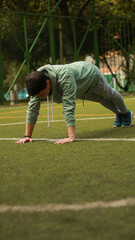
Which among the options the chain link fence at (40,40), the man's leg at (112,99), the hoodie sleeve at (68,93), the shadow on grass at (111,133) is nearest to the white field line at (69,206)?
the hoodie sleeve at (68,93)

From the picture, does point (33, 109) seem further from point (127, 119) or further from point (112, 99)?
point (127, 119)

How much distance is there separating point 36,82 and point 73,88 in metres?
0.40

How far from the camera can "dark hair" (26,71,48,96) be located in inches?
145

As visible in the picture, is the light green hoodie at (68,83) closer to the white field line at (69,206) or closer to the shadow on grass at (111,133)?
the shadow on grass at (111,133)

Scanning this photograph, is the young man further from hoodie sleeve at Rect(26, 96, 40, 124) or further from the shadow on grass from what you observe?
the shadow on grass

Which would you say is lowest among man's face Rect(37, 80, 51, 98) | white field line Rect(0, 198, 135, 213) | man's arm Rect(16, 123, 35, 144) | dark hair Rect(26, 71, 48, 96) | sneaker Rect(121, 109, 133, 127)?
sneaker Rect(121, 109, 133, 127)

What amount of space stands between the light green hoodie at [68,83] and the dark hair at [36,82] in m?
0.16

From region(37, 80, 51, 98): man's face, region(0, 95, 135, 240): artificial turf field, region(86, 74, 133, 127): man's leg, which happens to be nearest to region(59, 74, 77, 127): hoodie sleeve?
region(37, 80, 51, 98): man's face

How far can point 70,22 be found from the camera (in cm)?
1418

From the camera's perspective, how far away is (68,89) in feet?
12.7

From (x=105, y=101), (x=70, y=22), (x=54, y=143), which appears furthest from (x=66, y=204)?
(x=70, y=22)

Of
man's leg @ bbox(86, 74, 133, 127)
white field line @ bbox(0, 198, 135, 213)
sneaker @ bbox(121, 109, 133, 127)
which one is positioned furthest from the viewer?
sneaker @ bbox(121, 109, 133, 127)

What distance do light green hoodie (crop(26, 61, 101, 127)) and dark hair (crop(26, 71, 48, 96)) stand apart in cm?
16

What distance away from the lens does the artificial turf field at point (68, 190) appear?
1.55 metres
